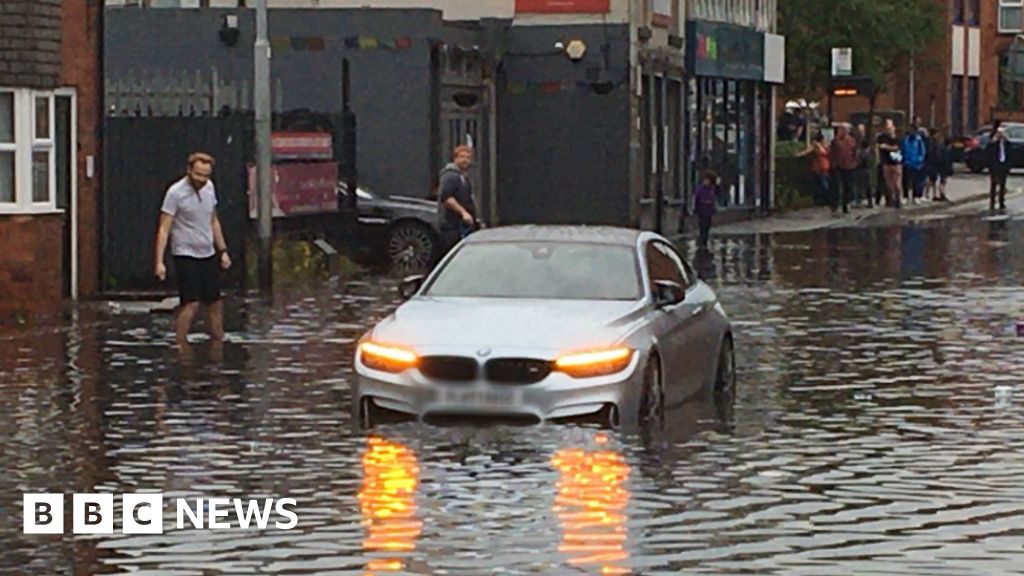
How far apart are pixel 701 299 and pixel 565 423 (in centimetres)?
275

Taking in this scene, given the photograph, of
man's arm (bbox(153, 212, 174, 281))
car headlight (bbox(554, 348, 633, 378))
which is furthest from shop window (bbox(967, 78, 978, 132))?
car headlight (bbox(554, 348, 633, 378))

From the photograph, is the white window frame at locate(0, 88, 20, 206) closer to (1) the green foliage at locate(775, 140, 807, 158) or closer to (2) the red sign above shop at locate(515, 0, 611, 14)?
(2) the red sign above shop at locate(515, 0, 611, 14)

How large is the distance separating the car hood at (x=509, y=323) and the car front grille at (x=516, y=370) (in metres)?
0.10

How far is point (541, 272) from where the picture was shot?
17922mm

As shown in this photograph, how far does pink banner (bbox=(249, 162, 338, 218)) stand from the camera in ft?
116

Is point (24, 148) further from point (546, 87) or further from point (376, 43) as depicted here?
point (546, 87)

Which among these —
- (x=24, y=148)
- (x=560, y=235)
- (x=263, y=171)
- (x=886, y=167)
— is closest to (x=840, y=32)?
(x=886, y=167)

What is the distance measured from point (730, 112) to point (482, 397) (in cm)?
4051

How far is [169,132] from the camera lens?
31.9 metres

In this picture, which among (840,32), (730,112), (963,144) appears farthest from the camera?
(963,144)

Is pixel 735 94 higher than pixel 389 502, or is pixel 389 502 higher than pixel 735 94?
pixel 735 94

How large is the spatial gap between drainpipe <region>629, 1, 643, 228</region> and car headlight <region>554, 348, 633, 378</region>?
100 feet

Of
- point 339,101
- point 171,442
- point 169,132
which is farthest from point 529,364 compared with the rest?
point 339,101

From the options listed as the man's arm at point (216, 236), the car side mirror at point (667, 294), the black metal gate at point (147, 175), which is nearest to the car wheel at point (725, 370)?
the car side mirror at point (667, 294)
